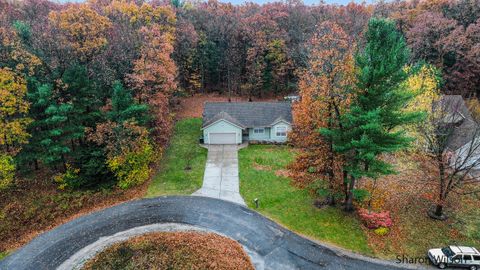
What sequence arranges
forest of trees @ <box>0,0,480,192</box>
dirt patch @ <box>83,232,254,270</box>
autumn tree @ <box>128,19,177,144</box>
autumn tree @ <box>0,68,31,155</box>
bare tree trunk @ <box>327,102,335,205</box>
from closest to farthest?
dirt patch @ <box>83,232,254,270</box>
bare tree trunk @ <box>327,102,335,205</box>
autumn tree @ <box>0,68,31,155</box>
forest of trees @ <box>0,0,480,192</box>
autumn tree @ <box>128,19,177,144</box>

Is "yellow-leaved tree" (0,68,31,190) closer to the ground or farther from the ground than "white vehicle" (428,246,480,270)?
farther from the ground

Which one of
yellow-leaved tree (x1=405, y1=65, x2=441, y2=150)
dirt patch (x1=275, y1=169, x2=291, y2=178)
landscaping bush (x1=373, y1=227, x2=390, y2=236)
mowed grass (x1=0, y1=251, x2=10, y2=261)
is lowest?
mowed grass (x1=0, y1=251, x2=10, y2=261)

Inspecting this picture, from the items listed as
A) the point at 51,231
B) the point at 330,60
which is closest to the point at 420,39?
the point at 330,60

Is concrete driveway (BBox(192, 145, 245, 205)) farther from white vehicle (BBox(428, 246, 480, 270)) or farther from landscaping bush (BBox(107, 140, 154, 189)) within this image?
white vehicle (BBox(428, 246, 480, 270))

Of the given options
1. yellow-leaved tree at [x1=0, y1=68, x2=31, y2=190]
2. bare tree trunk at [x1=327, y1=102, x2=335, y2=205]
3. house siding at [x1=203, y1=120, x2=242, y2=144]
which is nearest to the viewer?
bare tree trunk at [x1=327, y1=102, x2=335, y2=205]

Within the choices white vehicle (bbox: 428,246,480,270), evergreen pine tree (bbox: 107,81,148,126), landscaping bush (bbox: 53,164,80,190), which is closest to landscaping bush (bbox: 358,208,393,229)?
white vehicle (bbox: 428,246,480,270)

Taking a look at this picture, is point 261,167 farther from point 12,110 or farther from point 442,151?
point 12,110

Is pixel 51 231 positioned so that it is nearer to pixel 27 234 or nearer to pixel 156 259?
pixel 27 234

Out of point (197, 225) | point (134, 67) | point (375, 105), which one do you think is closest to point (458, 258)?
point (375, 105)
